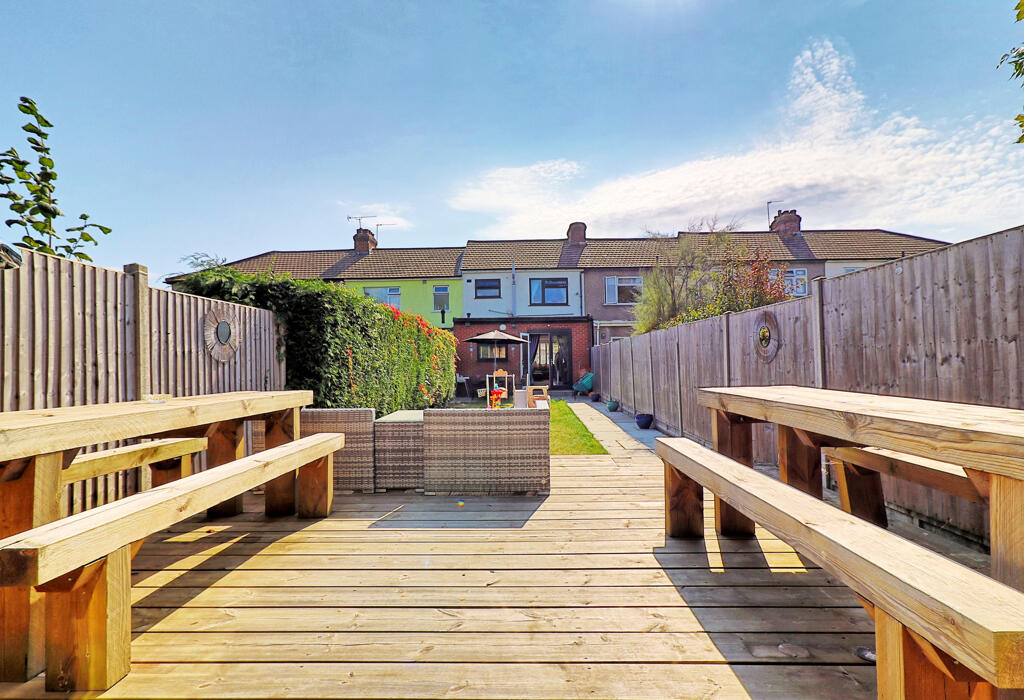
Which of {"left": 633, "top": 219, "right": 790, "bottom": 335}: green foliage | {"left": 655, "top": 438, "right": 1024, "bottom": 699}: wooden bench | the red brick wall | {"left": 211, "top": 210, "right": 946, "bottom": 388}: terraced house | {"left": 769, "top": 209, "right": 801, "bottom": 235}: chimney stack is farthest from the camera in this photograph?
{"left": 769, "top": 209, "right": 801, "bottom": 235}: chimney stack

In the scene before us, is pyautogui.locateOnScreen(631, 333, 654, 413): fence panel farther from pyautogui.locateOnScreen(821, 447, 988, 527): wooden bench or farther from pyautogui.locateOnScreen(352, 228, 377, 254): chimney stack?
pyautogui.locateOnScreen(352, 228, 377, 254): chimney stack

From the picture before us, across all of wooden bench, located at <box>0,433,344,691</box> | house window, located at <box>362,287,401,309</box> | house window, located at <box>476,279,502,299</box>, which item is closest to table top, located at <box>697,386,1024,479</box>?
wooden bench, located at <box>0,433,344,691</box>

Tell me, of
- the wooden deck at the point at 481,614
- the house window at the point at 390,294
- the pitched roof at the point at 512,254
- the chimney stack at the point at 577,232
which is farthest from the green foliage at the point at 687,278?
the house window at the point at 390,294

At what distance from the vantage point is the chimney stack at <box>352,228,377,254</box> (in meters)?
25.3

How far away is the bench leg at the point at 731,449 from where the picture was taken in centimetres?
329

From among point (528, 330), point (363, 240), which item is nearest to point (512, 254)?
point (528, 330)

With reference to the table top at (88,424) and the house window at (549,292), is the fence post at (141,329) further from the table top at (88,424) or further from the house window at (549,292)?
the house window at (549,292)

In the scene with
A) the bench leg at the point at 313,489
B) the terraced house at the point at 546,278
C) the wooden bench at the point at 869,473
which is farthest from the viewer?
the terraced house at the point at 546,278

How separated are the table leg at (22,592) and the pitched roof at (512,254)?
818 inches

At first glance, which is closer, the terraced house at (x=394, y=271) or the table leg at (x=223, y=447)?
the table leg at (x=223, y=447)

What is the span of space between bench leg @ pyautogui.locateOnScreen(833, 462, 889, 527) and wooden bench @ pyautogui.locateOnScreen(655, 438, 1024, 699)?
3.63 feet

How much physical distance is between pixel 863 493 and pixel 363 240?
25.5 meters

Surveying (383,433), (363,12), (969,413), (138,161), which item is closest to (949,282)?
(969,413)

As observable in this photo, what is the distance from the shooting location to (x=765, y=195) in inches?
877
